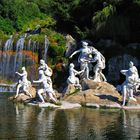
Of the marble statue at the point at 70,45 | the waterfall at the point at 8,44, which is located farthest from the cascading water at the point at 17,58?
the marble statue at the point at 70,45

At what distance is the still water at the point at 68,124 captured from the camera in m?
16.4

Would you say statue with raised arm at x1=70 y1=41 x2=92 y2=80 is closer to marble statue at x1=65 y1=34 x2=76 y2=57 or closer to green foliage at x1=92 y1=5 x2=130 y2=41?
green foliage at x1=92 y1=5 x2=130 y2=41

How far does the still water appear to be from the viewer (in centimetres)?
1641

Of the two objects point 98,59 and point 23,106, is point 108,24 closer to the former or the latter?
point 98,59

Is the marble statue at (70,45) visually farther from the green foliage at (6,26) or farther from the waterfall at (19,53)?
the green foliage at (6,26)

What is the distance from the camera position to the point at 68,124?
1898 centimetres

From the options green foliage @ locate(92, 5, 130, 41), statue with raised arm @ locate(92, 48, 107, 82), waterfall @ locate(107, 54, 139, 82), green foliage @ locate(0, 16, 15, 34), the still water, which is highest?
green foliage @ locate(0, 16, 15, 34)

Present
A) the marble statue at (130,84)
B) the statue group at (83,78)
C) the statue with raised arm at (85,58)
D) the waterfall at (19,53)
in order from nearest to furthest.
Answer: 1. the marble statue at (130,84)
2. the statue group at (83,78)
3. the statue with raised arm at (85,58)
4. the waterfall at (19,53)

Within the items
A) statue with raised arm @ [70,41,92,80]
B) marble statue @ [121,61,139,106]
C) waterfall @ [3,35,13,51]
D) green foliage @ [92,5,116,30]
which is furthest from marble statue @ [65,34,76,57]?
marble statue @ [121,61,139,106]

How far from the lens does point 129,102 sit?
83.2ft

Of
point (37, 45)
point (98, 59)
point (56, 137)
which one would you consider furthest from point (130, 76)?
point (37, 45)

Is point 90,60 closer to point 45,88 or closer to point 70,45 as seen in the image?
point 45,88

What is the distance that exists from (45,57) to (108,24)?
23.5 ft

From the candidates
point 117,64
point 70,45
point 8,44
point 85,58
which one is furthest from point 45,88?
point 8,44
